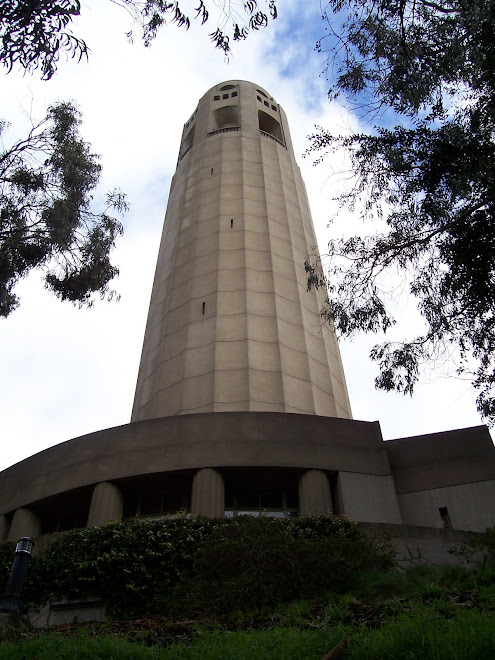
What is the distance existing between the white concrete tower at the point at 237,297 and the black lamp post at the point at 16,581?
533 inches

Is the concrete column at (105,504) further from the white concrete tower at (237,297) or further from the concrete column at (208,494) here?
Result: the white concrete tower at (237,297)

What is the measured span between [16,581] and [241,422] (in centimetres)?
1065

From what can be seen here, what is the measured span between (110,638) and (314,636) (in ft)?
8.97

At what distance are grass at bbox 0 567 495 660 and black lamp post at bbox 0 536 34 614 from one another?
0.42 m

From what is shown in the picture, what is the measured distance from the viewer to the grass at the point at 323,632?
742cm

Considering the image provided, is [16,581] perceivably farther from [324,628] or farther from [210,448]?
[210,448]

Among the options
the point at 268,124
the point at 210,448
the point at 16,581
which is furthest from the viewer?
the point at 268,124

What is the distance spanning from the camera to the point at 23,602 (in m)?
15.7

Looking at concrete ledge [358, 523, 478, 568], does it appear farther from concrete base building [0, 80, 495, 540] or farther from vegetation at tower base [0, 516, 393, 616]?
concrete base building [0, 80, 495, 540]

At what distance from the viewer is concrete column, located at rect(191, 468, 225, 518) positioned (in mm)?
18688

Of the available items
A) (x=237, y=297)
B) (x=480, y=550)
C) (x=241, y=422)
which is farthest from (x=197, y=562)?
(x=237, y=297)

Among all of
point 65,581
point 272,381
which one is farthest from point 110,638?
point 272,381

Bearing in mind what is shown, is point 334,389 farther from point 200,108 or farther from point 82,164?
point 200,108

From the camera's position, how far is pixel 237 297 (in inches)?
1130
